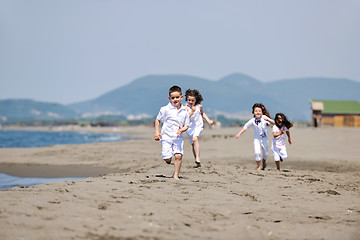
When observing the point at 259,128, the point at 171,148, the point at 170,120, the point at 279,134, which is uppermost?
the point at 170,120

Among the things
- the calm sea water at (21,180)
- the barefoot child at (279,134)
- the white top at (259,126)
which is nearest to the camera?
the calm sea water at (21,180)

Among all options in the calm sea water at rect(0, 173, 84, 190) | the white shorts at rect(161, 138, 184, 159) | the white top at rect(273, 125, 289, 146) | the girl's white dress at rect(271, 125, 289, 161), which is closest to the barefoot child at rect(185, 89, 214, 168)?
the white top at rect(273, 125, 289, 146)

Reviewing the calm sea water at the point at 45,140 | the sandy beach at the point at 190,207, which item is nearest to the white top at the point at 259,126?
the sandy beach at the point at 190,207

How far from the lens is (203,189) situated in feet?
22.0

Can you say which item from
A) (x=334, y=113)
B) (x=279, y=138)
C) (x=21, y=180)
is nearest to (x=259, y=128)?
(x=279, y=138)

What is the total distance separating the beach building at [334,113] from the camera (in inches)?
1695

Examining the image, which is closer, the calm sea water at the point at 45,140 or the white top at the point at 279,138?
the white top at the point at 279,138

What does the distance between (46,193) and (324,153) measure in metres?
12.2

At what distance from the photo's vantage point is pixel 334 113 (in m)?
50.8

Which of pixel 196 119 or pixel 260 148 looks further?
pixel 260 148

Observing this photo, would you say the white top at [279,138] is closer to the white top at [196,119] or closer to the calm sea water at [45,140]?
the white top at [196,119]

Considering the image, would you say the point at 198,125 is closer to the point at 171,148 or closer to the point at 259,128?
the point at 259,128

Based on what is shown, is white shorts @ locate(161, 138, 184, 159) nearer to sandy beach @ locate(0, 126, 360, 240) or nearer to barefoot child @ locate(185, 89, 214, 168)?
sandy beach @ locate(0, 126, 360, 240)

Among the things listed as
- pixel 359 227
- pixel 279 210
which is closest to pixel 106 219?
pixel 279 210
